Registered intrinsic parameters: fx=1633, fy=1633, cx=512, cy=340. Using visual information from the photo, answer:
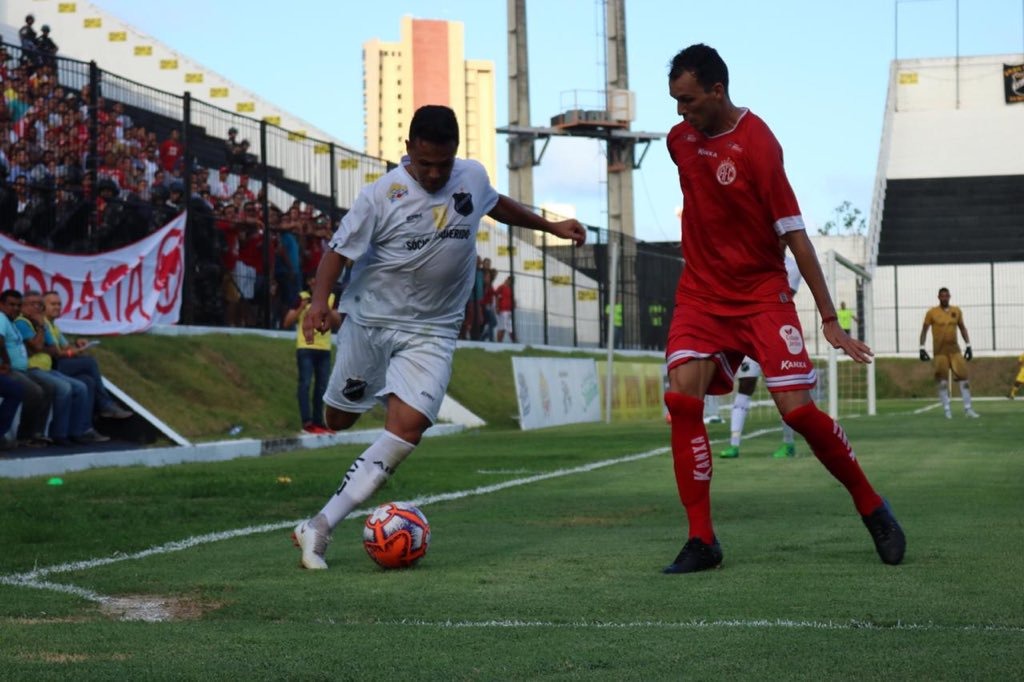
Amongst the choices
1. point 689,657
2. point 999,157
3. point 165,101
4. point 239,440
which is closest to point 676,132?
point 689,657

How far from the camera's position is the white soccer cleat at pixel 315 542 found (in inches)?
277

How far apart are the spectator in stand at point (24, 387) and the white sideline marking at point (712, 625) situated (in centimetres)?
1063

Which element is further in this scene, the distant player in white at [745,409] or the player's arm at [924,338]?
the player's arm at [924,338]

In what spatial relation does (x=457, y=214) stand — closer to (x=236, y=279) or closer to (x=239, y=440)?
(x=239, y=440)

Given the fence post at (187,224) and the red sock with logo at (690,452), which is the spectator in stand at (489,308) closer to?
the fence post at (187,224)

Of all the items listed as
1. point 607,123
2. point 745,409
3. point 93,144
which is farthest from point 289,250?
point 607,123

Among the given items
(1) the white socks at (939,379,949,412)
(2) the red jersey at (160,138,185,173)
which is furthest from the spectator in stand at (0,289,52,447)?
(1) the white socks at (939,379,949,412)

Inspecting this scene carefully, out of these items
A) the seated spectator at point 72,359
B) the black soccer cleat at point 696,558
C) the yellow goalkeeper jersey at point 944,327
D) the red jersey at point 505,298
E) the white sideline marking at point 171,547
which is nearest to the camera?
the white sideline marking at point 171,547

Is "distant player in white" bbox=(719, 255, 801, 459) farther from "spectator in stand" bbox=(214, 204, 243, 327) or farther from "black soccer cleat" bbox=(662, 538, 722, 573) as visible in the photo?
"spectator in stand" bbox=(214, 204, 243, 327)

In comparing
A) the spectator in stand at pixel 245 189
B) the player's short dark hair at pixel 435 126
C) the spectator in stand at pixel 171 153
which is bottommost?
the player's short dark hair at pixel 435 126

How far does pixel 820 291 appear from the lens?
22.6 feet

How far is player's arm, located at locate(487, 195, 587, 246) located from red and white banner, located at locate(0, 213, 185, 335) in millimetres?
10627

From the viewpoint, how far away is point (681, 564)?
6.63 metres

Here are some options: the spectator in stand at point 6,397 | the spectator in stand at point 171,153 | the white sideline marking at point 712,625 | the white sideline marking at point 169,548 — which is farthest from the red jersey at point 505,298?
the white sideline marking at point 712,625
